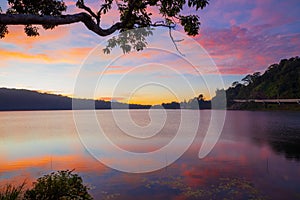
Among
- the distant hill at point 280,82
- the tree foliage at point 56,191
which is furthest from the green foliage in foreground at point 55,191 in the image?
the distant hill at point 280,82

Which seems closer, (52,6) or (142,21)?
(142,21)

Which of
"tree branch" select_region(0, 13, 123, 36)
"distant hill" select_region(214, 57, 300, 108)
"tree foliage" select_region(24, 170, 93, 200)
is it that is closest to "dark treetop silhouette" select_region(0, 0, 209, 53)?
"tree branch" select_region(0, 13, 123, 36)

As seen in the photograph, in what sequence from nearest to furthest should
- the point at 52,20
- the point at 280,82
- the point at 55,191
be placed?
the point at 52,20
the point at 55,191
the point at 280,82

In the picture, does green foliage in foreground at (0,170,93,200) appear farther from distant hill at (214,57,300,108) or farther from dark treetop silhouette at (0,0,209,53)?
distant hill at (214,57,300,108)

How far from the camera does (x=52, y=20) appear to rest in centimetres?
657

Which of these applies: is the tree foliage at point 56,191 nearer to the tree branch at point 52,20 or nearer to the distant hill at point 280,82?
the tree branch at point 52,20

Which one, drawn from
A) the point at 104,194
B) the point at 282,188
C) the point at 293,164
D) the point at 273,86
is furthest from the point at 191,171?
the point at 273,86

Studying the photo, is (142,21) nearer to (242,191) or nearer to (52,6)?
(52,6)

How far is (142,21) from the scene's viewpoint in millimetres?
9016

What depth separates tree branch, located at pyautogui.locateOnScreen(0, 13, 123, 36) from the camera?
6035 millimetres

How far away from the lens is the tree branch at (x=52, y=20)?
6035 mm

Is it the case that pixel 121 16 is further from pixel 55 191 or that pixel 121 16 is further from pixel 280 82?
pixel 280 82

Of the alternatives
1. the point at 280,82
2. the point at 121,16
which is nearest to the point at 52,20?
the point at 121,16

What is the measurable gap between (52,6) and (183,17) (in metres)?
5.45
